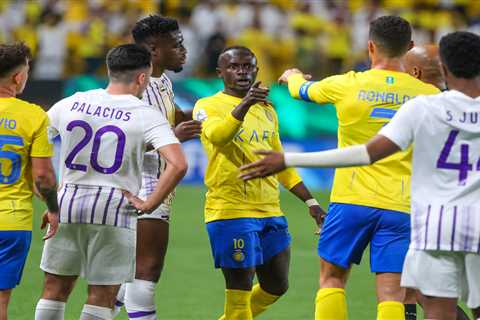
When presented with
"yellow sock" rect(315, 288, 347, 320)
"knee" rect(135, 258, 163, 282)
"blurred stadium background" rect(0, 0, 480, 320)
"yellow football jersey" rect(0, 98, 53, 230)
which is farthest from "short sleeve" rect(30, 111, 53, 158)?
"blurred stadium background" rect(0, 0, 480, 320)

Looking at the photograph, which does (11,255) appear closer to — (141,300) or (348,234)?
(141,300)

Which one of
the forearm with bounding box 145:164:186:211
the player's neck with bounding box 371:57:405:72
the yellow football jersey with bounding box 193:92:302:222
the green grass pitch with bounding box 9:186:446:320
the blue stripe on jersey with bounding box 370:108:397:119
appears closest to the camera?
the forearm with bounding box 145:164:186:211

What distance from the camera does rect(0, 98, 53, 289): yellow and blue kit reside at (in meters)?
6.41

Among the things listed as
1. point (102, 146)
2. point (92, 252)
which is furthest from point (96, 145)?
point (92, 252)

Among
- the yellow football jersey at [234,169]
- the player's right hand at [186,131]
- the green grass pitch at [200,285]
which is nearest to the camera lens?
the player's right hand at [186,131]

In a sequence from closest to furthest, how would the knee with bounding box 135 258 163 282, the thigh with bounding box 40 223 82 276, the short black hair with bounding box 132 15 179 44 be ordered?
the thigh with bounding box 40 223 82 276
the knee with bounding box 135 258 163 282
the short black hair with bounding box 132 15 179 44

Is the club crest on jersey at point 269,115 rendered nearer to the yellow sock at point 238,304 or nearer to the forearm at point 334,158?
the yellow sock at point 238,304

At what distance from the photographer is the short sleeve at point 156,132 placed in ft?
20.6

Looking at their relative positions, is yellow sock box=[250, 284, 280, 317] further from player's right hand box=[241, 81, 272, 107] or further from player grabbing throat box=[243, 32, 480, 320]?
player grabbing throat box=[243, 32, 480, 320]

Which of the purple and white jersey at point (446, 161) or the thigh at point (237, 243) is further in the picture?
the thigh at point (237, 243)

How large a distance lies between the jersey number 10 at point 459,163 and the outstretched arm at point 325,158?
0.82ft

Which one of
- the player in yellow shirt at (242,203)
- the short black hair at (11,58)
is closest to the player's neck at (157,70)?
the player in yellow shirt at (242,203)

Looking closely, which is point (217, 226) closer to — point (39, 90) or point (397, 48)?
point (397, 48)

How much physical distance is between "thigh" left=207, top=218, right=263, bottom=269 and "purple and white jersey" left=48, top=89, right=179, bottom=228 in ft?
3.55
